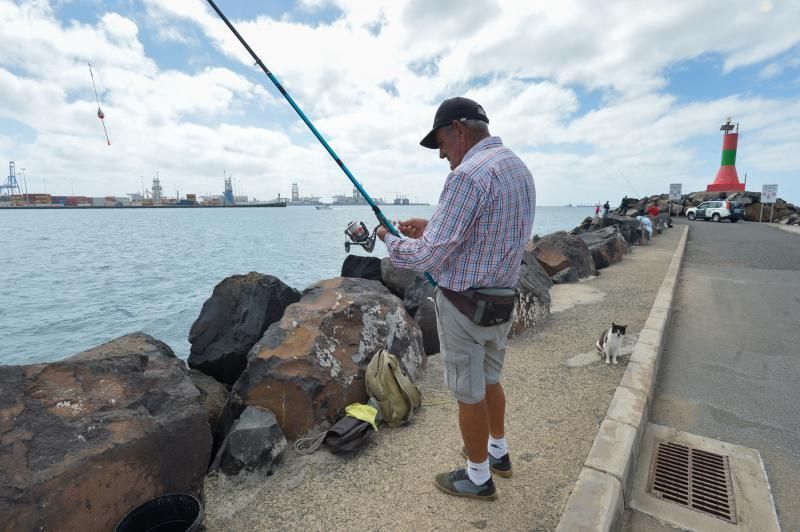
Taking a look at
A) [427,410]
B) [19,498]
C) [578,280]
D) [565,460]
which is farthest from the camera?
[578,280]

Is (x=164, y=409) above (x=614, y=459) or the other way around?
above

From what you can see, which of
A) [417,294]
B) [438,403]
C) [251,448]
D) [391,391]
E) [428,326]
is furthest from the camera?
[417,294]

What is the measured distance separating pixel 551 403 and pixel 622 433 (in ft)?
2.63

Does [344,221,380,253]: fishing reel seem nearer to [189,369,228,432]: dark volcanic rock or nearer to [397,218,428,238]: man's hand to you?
[397,218,428,238]: man's hand

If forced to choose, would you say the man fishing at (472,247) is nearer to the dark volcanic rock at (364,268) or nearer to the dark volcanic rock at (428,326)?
the dark volcanic rock at (428,326)

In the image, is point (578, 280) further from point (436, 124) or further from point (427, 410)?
point (436, 124)

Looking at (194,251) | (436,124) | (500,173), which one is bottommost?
(194,251)

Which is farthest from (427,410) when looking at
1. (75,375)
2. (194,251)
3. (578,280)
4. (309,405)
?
(194,251)

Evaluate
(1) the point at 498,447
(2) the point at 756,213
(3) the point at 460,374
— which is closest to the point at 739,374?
(1) the point at 498,447

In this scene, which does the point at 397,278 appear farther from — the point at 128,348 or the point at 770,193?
the point at 770,193

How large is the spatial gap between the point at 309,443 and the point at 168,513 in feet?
3.53

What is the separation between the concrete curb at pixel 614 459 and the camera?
2.36 metres

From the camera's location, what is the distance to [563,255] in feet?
34.7

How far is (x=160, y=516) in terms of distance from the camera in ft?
8.28
